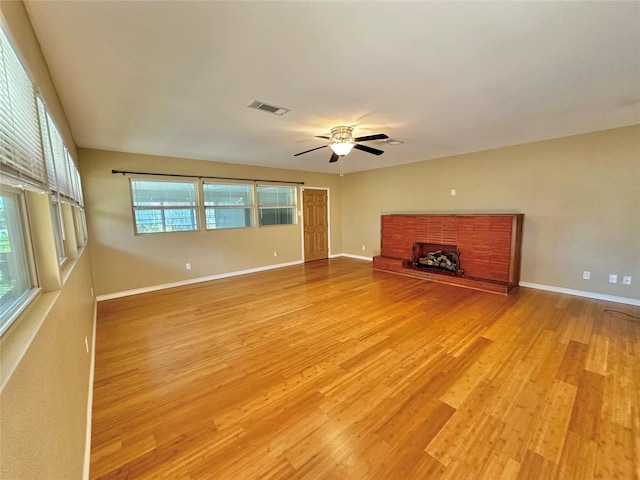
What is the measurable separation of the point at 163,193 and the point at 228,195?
1185 mm

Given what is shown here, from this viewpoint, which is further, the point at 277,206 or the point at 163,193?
the point at 277,206

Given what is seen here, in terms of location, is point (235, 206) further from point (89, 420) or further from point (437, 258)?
point (89, 420)

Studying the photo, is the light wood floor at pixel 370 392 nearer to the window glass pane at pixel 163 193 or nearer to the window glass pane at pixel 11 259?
the window glass pane at pixel 11 259

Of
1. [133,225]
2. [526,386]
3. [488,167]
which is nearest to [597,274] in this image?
[488,167]

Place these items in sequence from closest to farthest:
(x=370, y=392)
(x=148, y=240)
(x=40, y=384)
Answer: (x=40, y=384) → (x=370, y=392) → (x=148, y=240)

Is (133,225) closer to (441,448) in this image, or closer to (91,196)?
(91,196)

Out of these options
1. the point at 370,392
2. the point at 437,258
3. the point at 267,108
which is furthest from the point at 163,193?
the point at 437,258

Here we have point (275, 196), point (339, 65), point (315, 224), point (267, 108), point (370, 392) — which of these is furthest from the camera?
point (315, 224)

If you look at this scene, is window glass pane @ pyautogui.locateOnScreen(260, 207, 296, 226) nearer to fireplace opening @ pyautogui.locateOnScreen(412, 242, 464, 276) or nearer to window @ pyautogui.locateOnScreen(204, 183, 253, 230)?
window @ pyautogui.locateOnScreen(204, 183, 253, 230)

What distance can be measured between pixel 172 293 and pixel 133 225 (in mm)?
1313

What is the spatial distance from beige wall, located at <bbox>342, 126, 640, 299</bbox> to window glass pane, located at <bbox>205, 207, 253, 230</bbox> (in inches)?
155

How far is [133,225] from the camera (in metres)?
4.54

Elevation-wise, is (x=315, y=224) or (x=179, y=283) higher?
(x=315, y=224)

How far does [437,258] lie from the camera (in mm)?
5246
